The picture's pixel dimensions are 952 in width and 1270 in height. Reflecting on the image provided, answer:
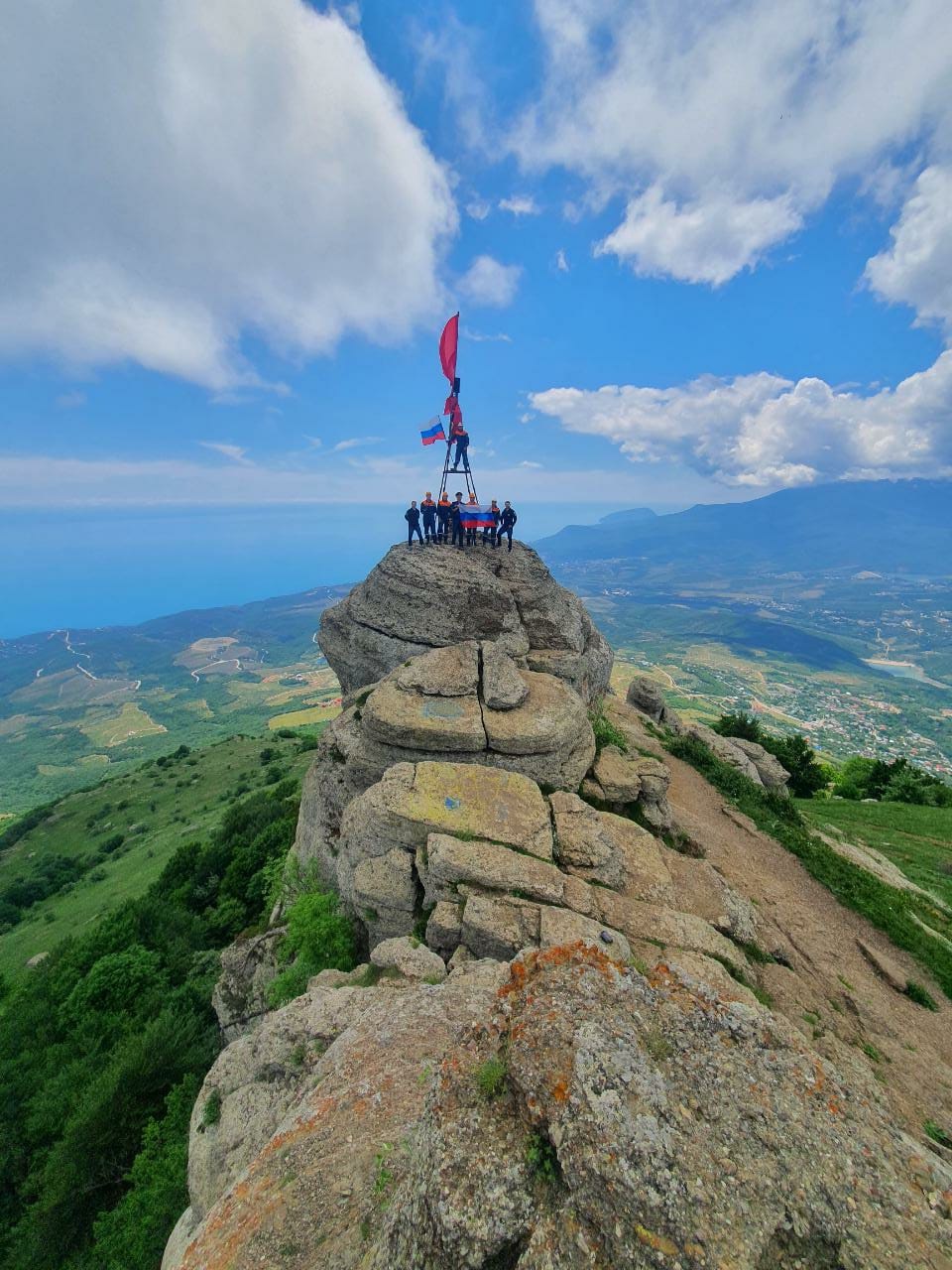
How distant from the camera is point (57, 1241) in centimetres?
1499

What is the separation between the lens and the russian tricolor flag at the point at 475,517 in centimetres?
3147

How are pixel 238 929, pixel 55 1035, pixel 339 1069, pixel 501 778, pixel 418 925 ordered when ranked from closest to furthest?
pixel 339 1069, pixel 418 925, pixel 501 778, pixel 55 1035, pixel 238 929

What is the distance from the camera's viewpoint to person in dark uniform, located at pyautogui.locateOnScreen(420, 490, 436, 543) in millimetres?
31375

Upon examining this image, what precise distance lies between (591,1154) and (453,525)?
2934cm

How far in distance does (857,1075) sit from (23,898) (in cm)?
7586

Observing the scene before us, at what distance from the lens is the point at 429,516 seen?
31578 mm

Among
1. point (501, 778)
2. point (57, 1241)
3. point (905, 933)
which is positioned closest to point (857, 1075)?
point (501, 778)

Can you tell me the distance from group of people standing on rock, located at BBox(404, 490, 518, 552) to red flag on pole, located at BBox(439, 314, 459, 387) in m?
7.08

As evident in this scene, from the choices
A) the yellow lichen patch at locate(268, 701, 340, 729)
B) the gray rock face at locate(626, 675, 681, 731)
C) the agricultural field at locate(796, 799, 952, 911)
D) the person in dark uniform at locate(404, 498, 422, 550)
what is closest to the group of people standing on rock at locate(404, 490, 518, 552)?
the person in dark uniform at locate(404, 498, 422, 550)

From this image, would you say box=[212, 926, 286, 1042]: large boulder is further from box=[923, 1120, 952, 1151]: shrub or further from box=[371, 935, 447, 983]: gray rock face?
box=[923, 1120, 952, 1151]: shrub

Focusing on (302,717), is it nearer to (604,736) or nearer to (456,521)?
(456,521)

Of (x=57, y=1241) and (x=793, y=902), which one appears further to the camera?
(x=793, y=902)

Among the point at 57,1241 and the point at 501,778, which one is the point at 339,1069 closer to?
the point at 501,778

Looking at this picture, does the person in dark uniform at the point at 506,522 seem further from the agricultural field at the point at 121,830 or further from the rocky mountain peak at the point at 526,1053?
the agricultural field at the point at 121,830
